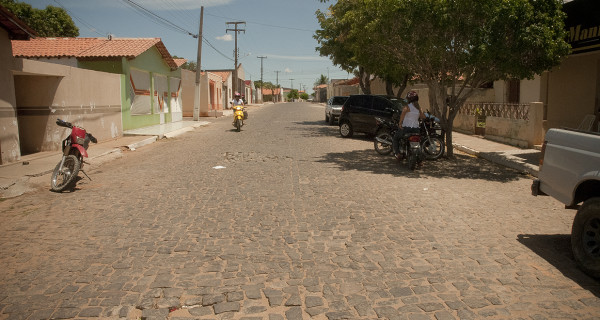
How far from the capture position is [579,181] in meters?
4.52

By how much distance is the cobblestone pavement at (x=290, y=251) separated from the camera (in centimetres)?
372

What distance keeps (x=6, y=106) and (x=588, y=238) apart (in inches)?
446

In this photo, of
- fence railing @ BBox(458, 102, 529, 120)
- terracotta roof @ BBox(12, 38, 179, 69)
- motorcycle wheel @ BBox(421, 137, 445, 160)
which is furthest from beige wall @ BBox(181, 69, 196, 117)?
motorcycle wheel @ BBox(421, 137, 445, 160)

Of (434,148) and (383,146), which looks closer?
(434,148)

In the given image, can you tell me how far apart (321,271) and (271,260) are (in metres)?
0.58

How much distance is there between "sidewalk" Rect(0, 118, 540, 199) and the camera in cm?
875

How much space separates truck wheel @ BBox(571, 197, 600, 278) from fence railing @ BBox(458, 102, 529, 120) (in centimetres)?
1094

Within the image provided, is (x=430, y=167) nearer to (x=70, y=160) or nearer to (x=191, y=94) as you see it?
(x=70, y=160)

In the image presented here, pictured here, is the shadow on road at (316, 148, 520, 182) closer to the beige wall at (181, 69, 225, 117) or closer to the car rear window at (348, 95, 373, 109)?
the car rear window at (348, 95, 373, 109)

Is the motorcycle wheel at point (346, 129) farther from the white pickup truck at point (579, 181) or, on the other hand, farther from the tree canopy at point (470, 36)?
the white pickup truck at point (579, 181)

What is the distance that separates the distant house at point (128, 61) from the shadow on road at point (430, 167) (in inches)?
444

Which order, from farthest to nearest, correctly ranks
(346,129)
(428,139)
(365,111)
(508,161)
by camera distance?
(346,129)
(365,111)
(428,139)
(508,161)

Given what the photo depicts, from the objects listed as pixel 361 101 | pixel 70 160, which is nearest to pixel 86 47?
A: pixel 361 101

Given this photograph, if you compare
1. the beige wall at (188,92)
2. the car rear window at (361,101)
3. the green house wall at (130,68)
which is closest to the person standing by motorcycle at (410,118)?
the car rear window at (361,101)
